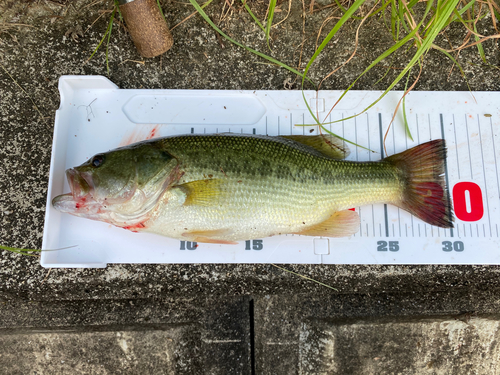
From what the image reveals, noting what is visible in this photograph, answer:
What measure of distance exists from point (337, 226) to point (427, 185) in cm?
58

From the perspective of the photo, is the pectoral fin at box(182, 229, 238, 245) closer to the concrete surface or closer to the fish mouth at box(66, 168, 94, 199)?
the concrete surface

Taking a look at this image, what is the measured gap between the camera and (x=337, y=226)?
186cm

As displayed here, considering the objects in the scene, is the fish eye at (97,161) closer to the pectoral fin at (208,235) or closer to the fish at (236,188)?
the fish at (236,188)

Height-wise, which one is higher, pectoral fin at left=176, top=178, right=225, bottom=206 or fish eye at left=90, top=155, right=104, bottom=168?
fish eye at left=90, top=155, right=104, bottom=168

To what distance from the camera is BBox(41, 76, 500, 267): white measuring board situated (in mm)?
1984

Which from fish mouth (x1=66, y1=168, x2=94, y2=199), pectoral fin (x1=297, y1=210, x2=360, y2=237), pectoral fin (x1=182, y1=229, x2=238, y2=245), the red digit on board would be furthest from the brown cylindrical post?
the red digit on board

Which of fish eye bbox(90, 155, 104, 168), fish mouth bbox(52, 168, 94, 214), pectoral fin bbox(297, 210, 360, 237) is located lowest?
pectoral fin bbox(297, 210, 360, 237)

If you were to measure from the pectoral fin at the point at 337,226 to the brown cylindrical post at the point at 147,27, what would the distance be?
4.88 ft

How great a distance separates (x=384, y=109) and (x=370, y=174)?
565mm

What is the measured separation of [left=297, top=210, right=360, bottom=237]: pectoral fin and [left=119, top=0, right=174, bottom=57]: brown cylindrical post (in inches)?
58.6

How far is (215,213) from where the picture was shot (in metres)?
1.67

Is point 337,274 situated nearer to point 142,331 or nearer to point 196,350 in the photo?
point 196,350

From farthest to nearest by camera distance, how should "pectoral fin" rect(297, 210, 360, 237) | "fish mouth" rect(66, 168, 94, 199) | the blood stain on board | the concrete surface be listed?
the blood stain on board, the concrete surface, "pectoral fin" rect(297, 210, 360, 237), "fish mouth" rect(66, 168, 94, 199)

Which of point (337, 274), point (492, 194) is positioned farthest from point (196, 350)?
point (492, 194)
